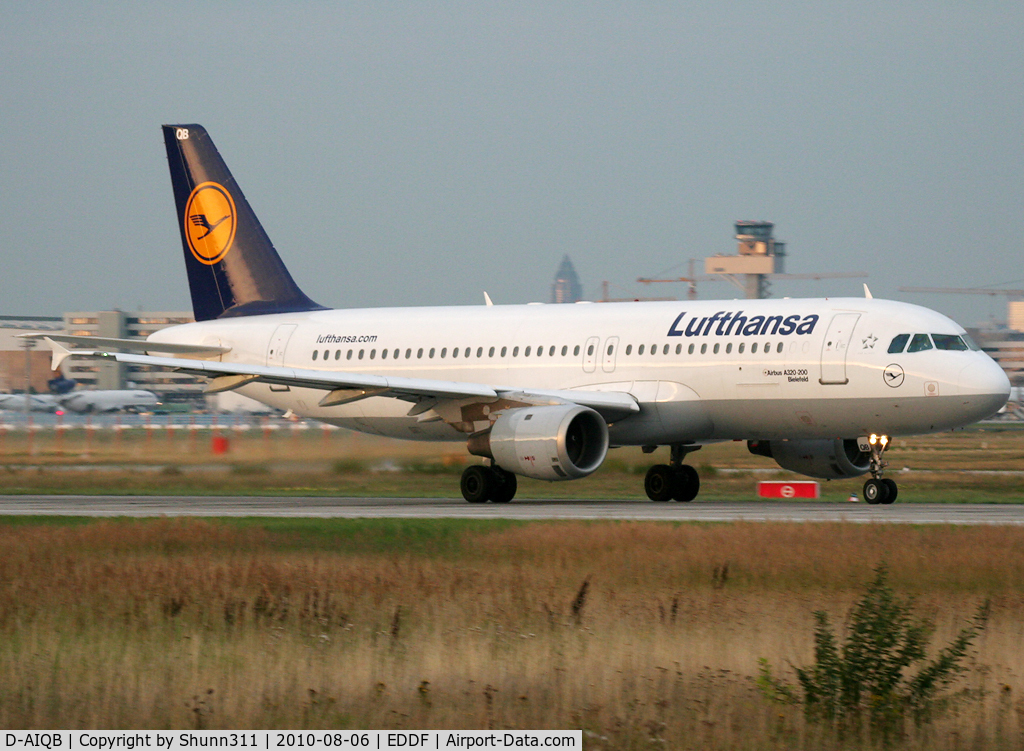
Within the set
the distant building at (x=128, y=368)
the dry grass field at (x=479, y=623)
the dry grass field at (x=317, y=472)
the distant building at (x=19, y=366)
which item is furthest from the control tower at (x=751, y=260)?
the dry grass field at (x=479, y=623)

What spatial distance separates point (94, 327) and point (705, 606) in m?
156

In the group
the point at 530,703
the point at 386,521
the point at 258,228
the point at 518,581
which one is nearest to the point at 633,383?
the point at 386,521

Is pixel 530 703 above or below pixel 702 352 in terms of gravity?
below

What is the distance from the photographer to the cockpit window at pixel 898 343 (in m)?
25.8

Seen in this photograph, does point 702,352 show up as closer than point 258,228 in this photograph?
Yes

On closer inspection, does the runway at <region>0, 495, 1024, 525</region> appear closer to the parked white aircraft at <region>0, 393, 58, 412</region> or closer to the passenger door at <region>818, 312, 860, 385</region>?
the passenger door at <region>818, 312, 860, 385</region>

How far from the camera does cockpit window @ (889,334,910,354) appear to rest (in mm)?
25750

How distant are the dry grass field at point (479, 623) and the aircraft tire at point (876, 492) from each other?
24.0ft

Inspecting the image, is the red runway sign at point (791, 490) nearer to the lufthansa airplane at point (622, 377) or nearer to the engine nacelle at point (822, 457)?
the engine nacelle at point (822, 457)

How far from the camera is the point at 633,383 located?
28172mm

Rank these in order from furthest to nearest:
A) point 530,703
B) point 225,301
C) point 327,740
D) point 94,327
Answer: point 94,327
point 225,301
point 530,703
point 327,740

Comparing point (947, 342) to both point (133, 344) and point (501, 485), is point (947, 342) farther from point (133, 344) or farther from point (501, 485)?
point (133, 344)

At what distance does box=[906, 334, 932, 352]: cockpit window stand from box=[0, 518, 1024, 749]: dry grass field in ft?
25.0

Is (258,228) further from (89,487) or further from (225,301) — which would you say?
(89,487)
